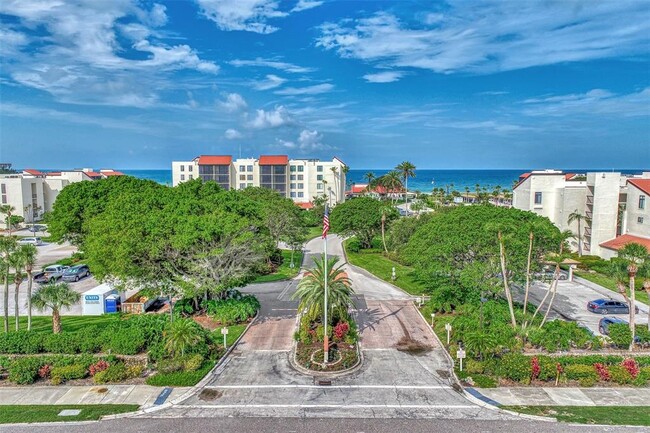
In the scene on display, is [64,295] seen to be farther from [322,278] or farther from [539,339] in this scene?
[539,339]

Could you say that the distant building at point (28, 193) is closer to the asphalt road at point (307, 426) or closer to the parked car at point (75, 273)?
the parked car at point (75, 273)

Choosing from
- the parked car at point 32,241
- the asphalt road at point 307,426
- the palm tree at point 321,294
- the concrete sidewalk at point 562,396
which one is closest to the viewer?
the asphalt road at point 307,426

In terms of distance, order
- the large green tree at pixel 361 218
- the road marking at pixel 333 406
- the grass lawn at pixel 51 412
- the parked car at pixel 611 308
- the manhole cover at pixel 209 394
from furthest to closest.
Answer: the large green tree at pixel 361 218
the parked car at pixel 611 308
the manhole cover at pixel 209 394
the road marking at pixel 333 406
the grass lawn at pixel 51 412

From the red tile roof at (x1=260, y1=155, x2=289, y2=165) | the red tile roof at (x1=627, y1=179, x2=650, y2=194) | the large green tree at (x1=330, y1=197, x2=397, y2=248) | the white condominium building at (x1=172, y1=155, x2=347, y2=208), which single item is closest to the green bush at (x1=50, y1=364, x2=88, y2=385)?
the large green tree at (x1=330, y1=197, x2=397, y2=248)

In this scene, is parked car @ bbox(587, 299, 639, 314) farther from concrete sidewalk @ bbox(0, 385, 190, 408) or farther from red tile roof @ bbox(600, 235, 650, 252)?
concrete sidewalk @ bbox(0, 385, 190, 408)

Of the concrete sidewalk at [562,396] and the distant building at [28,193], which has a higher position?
the distant building at [28,193]

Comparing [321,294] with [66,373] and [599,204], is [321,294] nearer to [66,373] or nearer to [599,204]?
[66,373]

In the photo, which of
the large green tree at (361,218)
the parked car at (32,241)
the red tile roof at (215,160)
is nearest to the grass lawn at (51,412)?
the large green tree at (361,218)

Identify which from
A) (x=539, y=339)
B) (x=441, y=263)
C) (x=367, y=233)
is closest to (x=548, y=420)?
(x=539, y=339)
